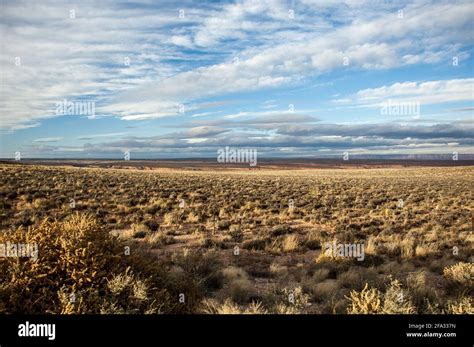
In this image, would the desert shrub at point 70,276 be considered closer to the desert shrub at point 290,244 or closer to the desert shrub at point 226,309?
the desert shrub at point 226,309

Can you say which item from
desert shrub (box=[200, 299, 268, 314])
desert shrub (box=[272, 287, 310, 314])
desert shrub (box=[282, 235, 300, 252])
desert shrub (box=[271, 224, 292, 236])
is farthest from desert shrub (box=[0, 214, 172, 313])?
desert shrub (box=[271, 224, 292, 236])

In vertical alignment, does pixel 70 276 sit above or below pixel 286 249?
above

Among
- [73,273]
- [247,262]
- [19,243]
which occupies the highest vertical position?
[19,243]

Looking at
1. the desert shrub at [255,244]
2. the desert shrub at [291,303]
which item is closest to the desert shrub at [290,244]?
the desert shrub at [255,244]

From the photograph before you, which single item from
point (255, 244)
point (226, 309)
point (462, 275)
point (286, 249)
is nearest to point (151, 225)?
point (255, 244)

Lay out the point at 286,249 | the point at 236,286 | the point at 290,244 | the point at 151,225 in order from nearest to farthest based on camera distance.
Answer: the point at 236,286
the point at 286,249
the point at 290,244
the point at 151,225

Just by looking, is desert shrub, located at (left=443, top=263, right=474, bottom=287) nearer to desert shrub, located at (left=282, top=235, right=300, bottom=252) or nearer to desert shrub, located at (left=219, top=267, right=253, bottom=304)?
desert shrub, located at (left=282, top=235, right=300, bottom=252)

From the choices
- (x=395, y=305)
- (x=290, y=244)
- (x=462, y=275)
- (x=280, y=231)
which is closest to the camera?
(x=395, y=305)

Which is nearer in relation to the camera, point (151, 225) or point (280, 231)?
point (280, 231)

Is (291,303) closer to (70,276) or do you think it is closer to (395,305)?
(395,305)
